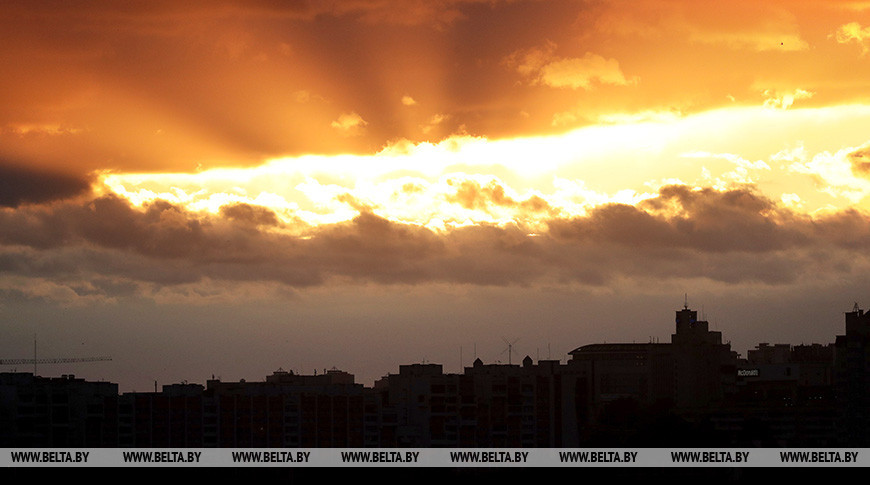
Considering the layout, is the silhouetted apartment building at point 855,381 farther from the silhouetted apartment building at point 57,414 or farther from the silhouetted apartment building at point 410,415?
the silhouetted apartment building at point 57,414

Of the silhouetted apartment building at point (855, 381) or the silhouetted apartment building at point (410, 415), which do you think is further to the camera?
the silhouetted apartment building at point (855, 381)

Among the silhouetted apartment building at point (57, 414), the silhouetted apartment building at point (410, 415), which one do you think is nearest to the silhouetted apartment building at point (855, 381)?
the silhouetted apartment building at point (410, 415)

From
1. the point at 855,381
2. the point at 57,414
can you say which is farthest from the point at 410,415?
the point at 855,381

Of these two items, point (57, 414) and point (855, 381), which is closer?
point (57, 414)

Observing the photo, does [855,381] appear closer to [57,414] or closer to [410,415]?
[410,415]

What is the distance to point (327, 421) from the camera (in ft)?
503

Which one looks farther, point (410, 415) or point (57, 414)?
point (410, 415)

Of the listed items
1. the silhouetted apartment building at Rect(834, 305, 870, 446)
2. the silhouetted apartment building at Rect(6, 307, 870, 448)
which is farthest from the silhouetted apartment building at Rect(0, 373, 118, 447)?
the silhouetted apartment building at Rect(834, 305, 870, 446)

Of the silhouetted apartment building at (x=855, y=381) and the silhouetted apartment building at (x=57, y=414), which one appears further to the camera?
the silhouetted apartment building at (x=855, y=381)

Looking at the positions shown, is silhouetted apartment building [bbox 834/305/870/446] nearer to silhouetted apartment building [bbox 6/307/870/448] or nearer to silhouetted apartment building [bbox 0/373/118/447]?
silhouetted apartment building [bbox 6/307/870/448]
